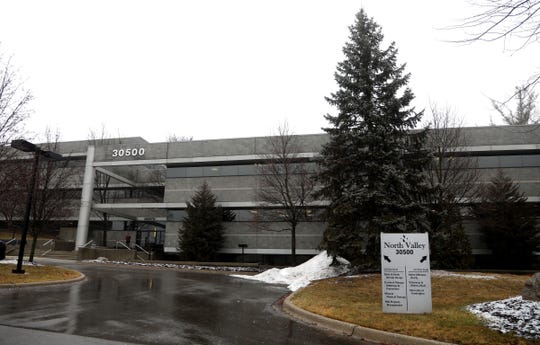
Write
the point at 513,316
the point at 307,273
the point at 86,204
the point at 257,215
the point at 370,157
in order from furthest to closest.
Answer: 1. the point at 86,204
2. the point at 257,215
3. the point at 307,273
4. the point at 370,157
5. the point at 513,316

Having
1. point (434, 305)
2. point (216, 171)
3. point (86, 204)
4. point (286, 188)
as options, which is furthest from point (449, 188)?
point (86, 204)

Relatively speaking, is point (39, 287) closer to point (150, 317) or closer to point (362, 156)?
point (150, 317)

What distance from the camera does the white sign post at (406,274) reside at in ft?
26.2

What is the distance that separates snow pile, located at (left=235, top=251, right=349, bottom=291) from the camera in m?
16.2

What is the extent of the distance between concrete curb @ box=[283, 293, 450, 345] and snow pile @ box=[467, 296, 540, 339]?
4.55 feet

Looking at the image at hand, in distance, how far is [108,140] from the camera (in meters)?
48.2

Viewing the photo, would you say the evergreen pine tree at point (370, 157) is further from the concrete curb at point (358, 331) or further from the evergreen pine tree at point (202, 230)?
the evergreen pine tree at point (202, 230)

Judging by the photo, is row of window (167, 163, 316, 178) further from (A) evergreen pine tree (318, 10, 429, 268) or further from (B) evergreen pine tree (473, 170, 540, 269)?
(B) evergreen pine tree (473, 170, 540, 269)

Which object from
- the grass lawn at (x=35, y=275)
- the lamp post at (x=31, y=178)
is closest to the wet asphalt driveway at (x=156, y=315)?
the grass lawn at (x=35, y=275)

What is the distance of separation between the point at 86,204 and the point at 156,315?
26.1m

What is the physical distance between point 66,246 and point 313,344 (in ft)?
106

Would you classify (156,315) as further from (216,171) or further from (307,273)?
(216,171)

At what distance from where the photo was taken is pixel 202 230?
25.5m

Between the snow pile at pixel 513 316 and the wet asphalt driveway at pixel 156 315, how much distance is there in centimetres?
259
